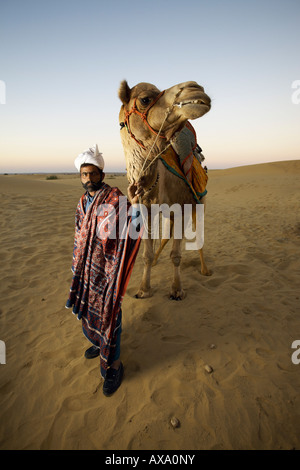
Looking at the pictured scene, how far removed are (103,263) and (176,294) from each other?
1.64m

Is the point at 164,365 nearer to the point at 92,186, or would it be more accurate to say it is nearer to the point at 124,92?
the point at 92,186

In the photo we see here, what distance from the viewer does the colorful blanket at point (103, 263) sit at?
1.88 m

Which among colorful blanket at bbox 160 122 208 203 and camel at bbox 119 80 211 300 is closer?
camel at bbox 119 80 211 300

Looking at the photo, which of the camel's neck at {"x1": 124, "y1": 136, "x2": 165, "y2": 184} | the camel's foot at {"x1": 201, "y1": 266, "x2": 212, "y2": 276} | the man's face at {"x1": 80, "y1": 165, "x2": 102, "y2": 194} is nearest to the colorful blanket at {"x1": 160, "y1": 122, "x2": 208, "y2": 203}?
the camel's neck at {"x1": 124, "y1": 136, "x2": 165, "y2": 184}

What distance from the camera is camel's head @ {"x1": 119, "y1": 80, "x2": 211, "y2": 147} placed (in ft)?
4.84

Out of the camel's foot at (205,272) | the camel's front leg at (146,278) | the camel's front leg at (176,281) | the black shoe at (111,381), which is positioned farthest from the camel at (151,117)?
the camel's foot at (205,272)

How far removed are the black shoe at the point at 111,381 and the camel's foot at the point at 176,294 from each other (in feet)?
4.66

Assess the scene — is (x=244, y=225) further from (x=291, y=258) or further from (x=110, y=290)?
(x=110, y=290)

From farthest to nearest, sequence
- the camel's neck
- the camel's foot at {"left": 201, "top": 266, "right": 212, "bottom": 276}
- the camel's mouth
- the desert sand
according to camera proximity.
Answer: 1. the camel's foot at {"left": 201, "top": 266, "right": 212, "bottom": 276}
2. the camel's neck
3. the desert sand
4. the camel's mouth

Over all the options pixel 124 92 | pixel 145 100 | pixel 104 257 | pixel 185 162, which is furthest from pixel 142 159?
pixel 185 162

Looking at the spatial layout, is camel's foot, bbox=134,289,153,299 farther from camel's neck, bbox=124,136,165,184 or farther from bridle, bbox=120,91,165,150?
bridle, bbox=120,91,165,150

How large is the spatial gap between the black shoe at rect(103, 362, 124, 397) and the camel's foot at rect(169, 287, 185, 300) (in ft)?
4.66

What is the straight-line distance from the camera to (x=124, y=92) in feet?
6.12

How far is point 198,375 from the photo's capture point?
2090mm
